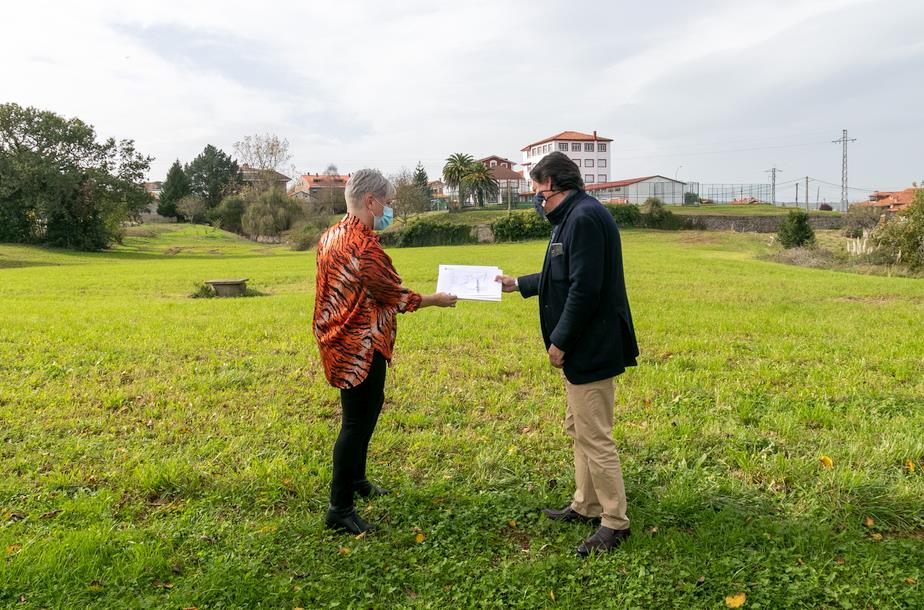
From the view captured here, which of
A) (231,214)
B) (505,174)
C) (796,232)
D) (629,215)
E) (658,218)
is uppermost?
(505,174)

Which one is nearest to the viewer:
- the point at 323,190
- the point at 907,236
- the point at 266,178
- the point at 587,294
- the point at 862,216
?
the point at 587,294

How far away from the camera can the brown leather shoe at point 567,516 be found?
13.6 ft

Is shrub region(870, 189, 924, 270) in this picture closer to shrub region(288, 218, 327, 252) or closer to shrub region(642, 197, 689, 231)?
shrub region(642, 197, 689, 231)

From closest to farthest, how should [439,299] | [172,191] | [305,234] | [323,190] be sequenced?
1. [439,299]
2. [305,234]
3. [172,191]
4. [323,190]

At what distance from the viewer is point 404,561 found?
3.71 metres

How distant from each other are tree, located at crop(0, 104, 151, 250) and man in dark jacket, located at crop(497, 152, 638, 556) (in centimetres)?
5335

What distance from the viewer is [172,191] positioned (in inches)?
3344

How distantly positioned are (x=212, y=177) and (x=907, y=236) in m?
85.5

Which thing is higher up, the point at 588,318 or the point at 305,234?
the point at 305,234

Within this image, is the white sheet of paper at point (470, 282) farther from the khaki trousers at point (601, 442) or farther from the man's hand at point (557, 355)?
the khaki trousers at point (601, 442)

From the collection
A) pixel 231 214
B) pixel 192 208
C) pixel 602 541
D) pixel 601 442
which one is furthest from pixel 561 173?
pixel 192 208

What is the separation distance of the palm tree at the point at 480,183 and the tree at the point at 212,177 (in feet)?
108

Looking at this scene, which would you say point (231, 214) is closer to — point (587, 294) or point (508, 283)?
point (508, 283)

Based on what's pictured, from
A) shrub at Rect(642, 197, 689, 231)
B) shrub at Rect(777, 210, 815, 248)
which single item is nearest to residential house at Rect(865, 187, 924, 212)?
shrub at Rect(642, 197, 689, 231)
